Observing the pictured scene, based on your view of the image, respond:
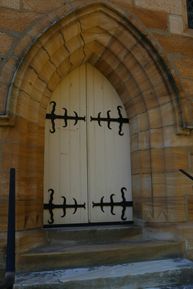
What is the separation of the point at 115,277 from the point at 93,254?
1.02ft

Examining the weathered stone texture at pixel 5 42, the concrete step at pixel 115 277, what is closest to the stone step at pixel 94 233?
the concrete step at pixel 115 277

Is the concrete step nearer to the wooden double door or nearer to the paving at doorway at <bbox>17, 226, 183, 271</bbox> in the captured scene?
the paving at doorway at <bbox>17, 226, 183, 271</bbox>

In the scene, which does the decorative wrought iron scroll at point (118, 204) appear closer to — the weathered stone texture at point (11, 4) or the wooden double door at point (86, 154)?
the wooden double door at point (86, 154)

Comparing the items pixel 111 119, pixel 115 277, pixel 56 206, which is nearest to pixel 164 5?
pixel 111 119

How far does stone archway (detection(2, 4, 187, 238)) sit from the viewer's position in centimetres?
260

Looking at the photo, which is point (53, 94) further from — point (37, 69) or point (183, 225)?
Answer: point (183, 225)

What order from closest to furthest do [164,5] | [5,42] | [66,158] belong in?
[5,42] → [66,158] → [164,5]

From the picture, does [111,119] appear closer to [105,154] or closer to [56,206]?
[105,154]

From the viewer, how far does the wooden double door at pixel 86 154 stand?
9.70 ft

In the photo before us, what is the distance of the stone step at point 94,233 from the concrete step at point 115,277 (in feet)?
1.31

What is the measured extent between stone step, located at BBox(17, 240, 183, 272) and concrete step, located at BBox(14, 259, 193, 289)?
57 mm

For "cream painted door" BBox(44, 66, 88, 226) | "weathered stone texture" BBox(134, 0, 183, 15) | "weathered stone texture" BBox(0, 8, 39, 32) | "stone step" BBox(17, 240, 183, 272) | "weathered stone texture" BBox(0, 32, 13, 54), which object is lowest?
"stone step" BBox(17, 240, 183, 272)

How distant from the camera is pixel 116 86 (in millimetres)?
3246

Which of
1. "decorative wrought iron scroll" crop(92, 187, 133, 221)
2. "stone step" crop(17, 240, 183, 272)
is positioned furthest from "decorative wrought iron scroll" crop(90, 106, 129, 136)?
"stone step" crop(17, 240, 183, 272)
